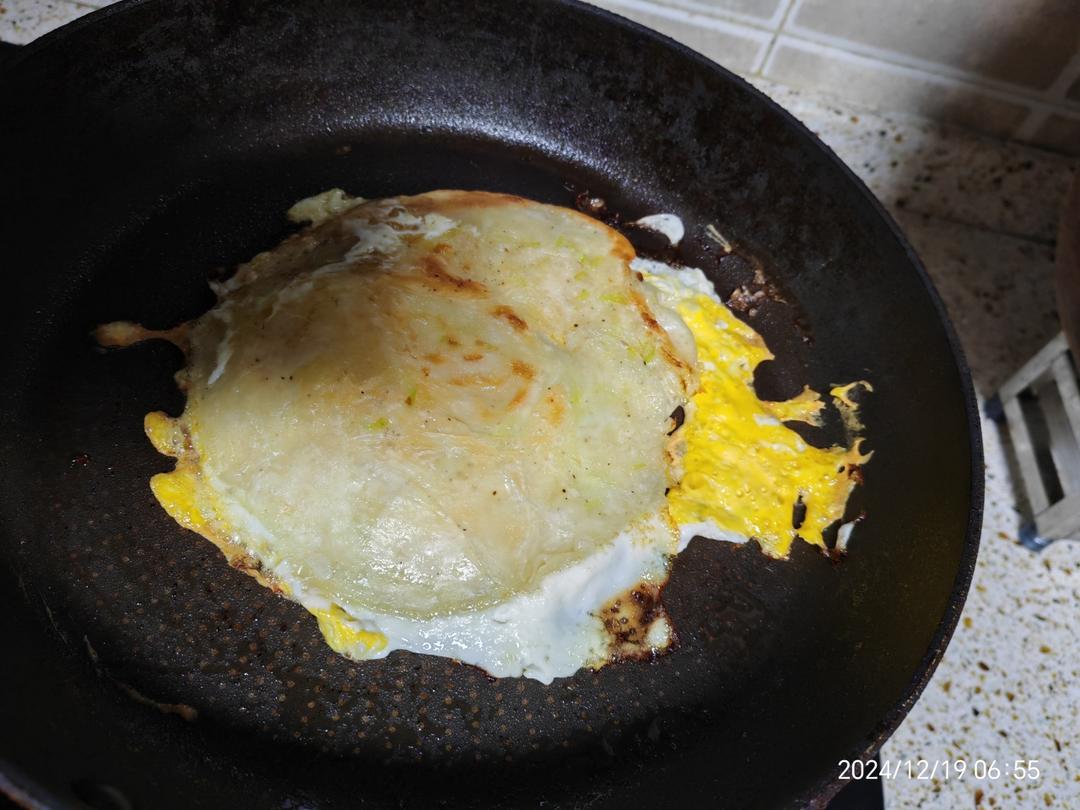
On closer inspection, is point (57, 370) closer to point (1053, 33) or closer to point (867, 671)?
point (867, 671)

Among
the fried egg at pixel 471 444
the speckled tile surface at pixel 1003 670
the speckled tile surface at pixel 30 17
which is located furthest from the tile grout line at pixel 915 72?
the speckled tile surface at pixel 30 17

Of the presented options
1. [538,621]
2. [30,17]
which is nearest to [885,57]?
[538,621]

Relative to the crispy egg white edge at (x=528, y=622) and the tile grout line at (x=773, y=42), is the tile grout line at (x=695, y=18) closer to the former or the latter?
the tile grout line at (x=773, y=42)

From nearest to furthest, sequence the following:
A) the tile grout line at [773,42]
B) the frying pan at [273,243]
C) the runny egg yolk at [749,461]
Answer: the frying pan at [273,243] < the runny egg yolk at [749,461] < the tile grout line at [773,42]

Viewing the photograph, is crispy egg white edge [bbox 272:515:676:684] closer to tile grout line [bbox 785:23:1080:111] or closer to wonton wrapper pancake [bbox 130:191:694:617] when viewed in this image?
wonton wrapper pancake [bbox 130:191:694:617]

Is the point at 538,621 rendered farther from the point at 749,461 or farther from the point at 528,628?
the point at 749,461
